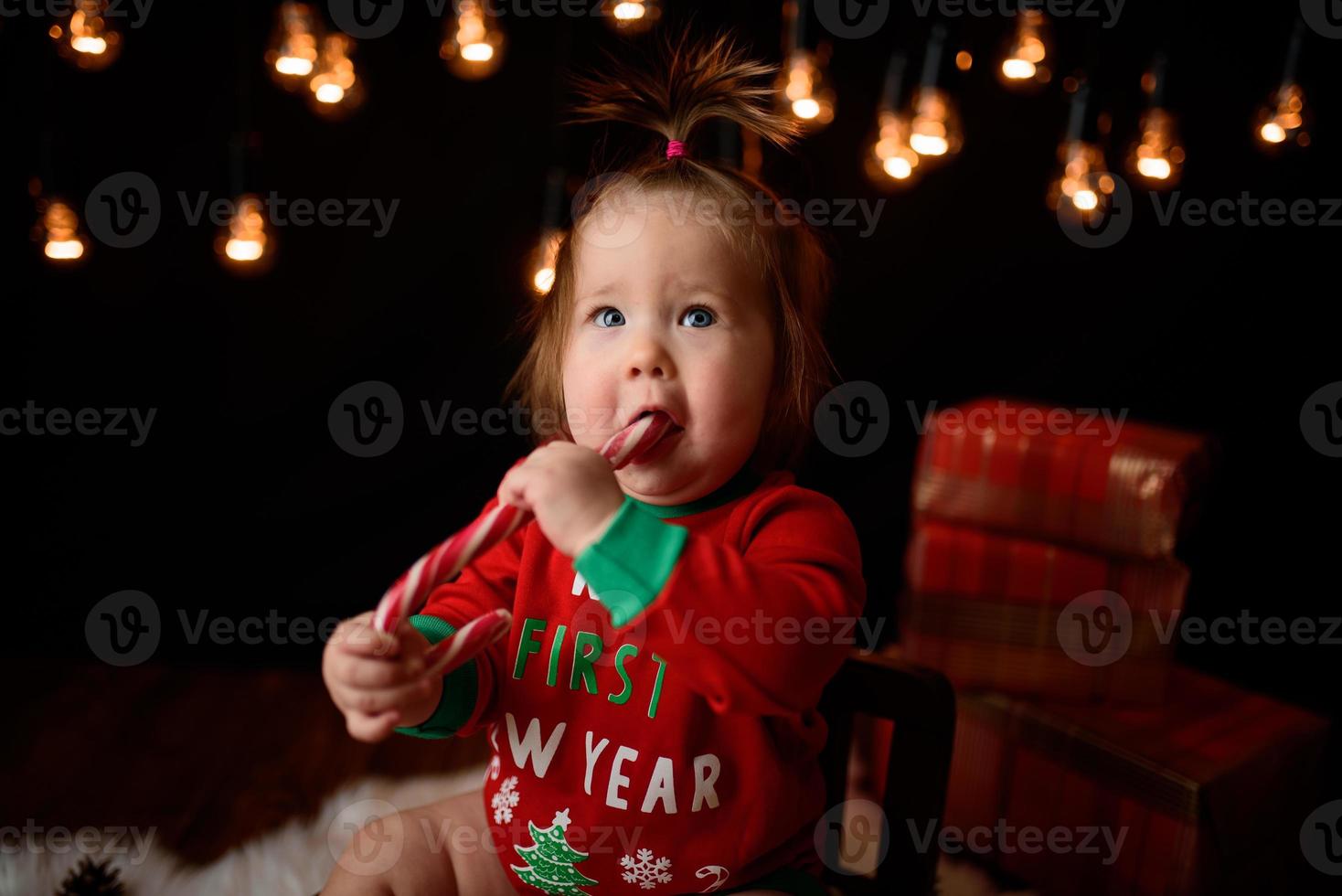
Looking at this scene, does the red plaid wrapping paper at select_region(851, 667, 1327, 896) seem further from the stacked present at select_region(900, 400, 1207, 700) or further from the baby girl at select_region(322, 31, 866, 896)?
the baby girl at select_region(322, 31, 866, 896)

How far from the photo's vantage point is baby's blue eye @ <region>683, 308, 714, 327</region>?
0.84 meters

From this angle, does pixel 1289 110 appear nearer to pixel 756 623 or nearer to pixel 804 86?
pixel 804 86

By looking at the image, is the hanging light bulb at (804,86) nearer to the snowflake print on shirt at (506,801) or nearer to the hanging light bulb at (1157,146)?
the hanging light bulb at (1157,146)

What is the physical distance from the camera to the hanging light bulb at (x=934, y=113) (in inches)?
51.8

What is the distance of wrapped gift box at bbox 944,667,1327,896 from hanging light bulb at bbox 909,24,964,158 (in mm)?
719

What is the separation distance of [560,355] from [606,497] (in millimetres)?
288

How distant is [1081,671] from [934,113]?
729 mm

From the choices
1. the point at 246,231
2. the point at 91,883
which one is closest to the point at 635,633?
the point at 91,883

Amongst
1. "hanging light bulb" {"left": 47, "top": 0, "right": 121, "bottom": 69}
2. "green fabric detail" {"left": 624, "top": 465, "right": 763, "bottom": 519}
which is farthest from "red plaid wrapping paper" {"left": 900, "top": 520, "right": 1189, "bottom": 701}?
"hanging light bulb" {"left": 47, "top": 0, "right": 121, "bottom": 69}

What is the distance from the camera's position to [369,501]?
1.88 meters

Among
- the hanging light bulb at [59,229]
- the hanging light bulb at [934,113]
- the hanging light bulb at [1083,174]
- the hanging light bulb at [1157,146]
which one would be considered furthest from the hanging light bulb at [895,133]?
the hanging light bulb at [59,229]

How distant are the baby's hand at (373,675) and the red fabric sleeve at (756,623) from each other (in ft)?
0.55

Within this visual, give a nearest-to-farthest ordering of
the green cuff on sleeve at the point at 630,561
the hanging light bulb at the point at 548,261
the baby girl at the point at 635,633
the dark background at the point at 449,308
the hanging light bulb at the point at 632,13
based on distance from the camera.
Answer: the green cuff on sleeve at the point at 630,561, the baby girl at the point at 635,633, the hanging light bulb at the point at 548,261, the hanging light bulb at the point at 632,13, the dark background at the point at 449,308

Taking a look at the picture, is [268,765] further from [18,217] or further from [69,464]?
[18,217]
